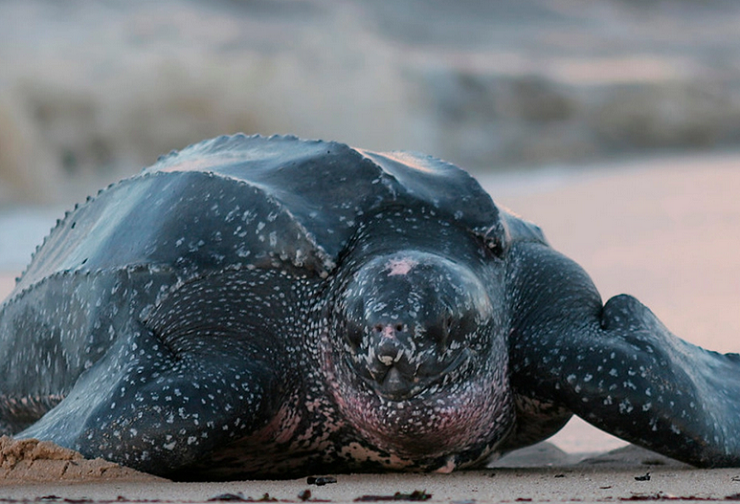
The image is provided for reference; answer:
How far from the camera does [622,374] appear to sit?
301 cm

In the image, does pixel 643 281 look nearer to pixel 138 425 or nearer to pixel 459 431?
pixel 459 431

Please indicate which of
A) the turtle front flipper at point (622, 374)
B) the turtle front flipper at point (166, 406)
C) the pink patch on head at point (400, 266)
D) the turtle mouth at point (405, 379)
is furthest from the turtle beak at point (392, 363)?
the turtle front flipper at point (622, 374)

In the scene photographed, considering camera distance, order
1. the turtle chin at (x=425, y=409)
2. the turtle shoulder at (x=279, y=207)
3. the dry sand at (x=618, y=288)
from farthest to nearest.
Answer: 1. the turtle shoulder at (x=279, y=207)
2. the turtle chin at (x=425, y=409)
3. the dry sand at (x=618, y=288)

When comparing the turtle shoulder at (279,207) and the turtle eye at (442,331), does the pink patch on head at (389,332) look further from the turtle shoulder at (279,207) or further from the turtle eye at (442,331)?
the turtle shoulder at (279,207)

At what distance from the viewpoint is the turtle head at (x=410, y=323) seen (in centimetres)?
262

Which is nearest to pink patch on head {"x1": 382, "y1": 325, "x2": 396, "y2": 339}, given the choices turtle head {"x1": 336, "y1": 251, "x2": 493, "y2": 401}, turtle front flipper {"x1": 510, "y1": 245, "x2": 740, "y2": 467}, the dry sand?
turtle head {"x1": 336, "y1": 251, "x2": 493, "y2": 401}

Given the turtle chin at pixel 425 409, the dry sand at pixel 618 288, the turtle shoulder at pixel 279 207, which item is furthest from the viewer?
the turtle shoulder at pixel 279 207

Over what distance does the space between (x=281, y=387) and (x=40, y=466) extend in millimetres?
651

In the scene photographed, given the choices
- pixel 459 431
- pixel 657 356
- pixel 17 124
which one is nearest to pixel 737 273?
pixel 657 356

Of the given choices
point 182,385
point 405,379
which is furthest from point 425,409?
point 182,385

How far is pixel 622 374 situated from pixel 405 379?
715 mm

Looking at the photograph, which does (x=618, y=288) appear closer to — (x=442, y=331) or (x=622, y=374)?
(x=622, y=374)

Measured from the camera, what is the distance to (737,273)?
629cm

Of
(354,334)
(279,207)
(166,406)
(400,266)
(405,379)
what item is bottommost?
(166,406)
